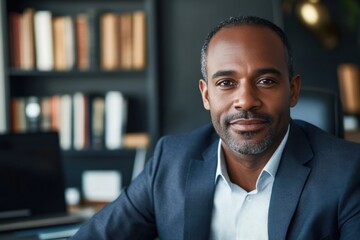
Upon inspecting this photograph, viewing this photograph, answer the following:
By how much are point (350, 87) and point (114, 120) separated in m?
1.68

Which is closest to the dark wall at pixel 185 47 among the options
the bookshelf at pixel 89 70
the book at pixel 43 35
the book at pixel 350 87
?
the bookshelf at pixel 89 70

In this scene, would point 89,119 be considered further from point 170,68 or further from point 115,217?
point 115,217

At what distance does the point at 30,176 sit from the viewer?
6.48 feet

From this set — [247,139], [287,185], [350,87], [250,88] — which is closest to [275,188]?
[287,185]

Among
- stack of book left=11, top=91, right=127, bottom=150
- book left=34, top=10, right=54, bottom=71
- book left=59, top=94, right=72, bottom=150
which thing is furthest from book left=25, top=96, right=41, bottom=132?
book left=34, top=10, right=54, bottom=71

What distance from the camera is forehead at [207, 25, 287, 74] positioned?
1301 millimetres

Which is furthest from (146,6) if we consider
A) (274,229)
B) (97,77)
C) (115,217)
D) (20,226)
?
(274,229)

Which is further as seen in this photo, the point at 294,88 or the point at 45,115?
the point at 45,115

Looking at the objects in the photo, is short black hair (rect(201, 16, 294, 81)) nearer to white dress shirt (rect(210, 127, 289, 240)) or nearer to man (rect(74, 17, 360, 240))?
man (rect(74, 17, 360, 240))

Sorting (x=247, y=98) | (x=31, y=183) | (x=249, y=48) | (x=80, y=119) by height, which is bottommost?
(x=31, y=183)

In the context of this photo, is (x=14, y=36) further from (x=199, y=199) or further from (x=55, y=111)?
(x=199, y=199)

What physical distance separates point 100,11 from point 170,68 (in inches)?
20.6

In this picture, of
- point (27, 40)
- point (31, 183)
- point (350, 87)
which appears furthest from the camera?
point (350, 87)

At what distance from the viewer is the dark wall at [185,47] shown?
116 inches
